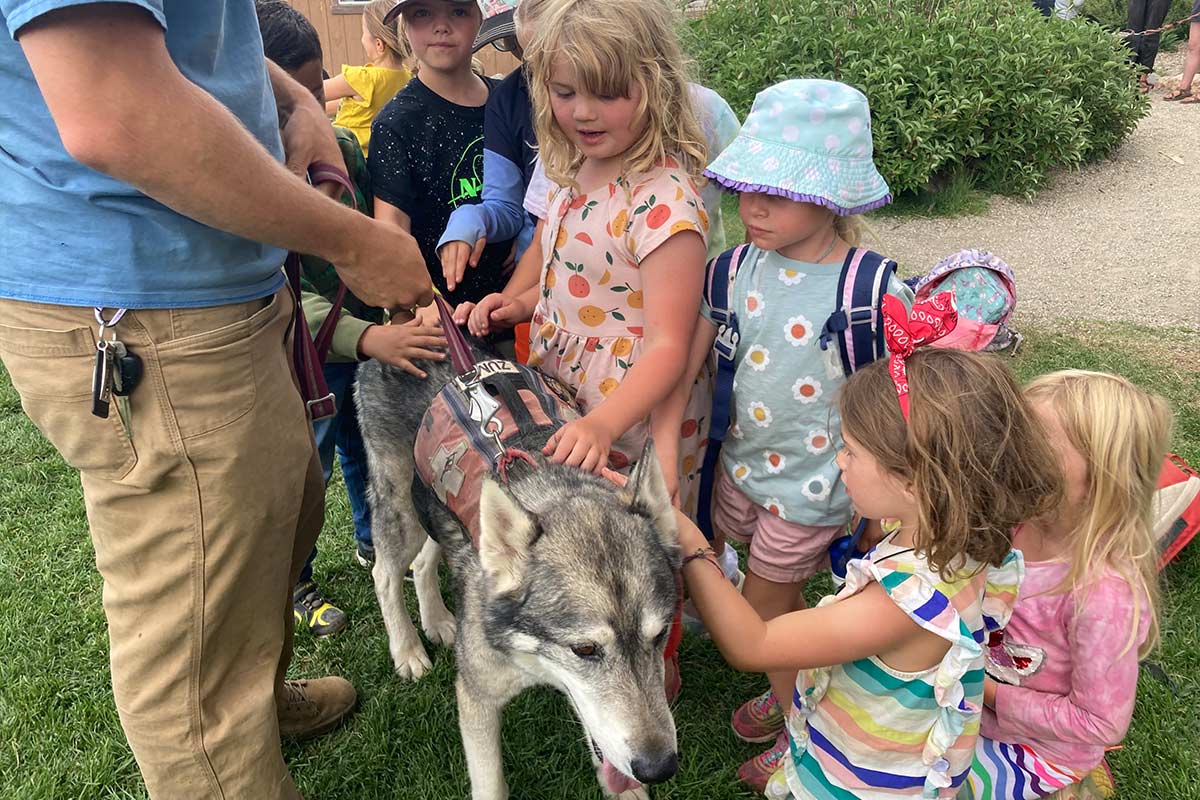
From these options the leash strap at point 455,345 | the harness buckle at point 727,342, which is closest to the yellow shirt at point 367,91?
the leash strap at point 455,345

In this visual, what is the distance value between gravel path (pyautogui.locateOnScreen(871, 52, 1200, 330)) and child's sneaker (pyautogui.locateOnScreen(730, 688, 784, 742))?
5.87 metres

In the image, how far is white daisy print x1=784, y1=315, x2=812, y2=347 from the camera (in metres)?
2.98

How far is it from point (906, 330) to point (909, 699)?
1107mm

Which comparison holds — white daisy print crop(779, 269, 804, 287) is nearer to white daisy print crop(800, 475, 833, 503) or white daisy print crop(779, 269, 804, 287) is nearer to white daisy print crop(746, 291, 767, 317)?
white daisy print crop(746, 291, 767, 317)

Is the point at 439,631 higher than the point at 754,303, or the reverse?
the point at 754,303

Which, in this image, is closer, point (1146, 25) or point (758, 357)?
point (758, 357)

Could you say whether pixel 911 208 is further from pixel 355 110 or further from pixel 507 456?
pixel 507 456

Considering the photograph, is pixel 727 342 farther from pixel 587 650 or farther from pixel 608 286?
pixel 587 650

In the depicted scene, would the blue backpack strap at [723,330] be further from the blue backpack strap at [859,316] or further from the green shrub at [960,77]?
the green shrub at [960,77]

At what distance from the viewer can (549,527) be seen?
8.27 ft

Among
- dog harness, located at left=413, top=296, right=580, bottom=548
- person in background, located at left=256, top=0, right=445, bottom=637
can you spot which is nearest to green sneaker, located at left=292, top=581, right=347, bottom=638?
person in background, located at left=256, top=0, right=445, bottom=637

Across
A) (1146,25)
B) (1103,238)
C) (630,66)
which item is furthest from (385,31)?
(1146,25)

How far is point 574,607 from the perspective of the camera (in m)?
2.38

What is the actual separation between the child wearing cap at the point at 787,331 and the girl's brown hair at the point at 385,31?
3.90m
